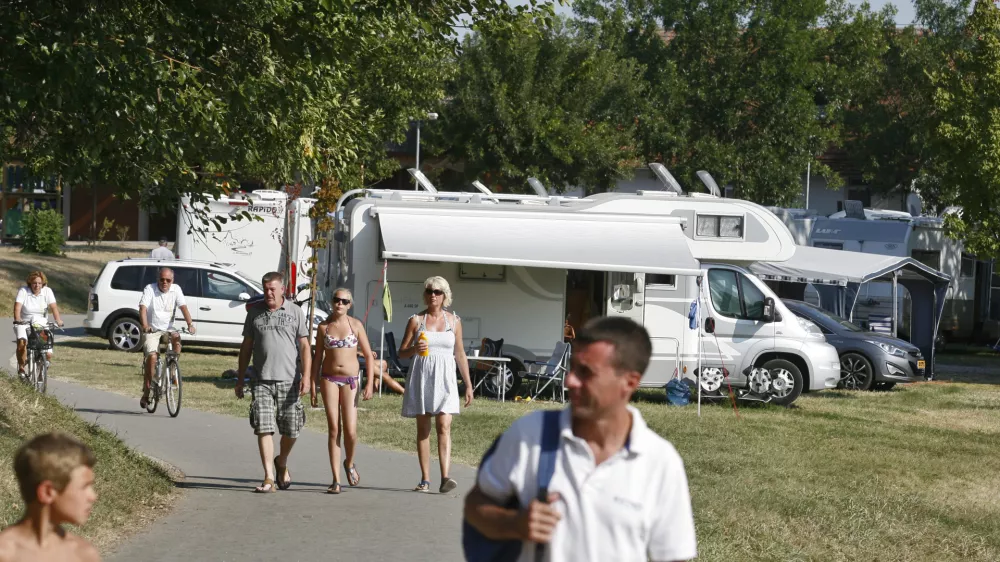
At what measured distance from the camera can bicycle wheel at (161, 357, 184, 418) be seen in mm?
14845

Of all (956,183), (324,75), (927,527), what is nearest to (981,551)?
(927,527)

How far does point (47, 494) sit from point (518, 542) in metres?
1.29

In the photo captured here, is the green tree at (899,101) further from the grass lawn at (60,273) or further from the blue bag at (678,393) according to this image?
the blue bag at (678,393)

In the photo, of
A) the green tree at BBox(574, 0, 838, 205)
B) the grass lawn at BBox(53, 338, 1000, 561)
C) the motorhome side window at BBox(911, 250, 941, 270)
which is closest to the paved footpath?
the grass lawn at BBox(53, 338, 1000, 561)

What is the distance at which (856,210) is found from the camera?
31.0m

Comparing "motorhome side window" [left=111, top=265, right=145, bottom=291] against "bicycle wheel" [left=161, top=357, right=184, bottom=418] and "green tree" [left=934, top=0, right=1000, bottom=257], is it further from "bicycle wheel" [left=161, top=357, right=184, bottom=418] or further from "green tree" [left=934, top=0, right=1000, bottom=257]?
"green tree" [left=934, top=0, right=1000, bottom=257]

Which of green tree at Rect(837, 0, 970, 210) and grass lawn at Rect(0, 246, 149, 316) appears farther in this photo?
green tree at Rect(837, 0, 970, 210)

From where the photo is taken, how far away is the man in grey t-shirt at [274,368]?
401 inches

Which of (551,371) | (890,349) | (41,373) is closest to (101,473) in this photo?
(41,373)

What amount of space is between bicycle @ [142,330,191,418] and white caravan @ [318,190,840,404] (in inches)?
153

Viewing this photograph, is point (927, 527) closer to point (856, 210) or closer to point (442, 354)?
point (442, 354)

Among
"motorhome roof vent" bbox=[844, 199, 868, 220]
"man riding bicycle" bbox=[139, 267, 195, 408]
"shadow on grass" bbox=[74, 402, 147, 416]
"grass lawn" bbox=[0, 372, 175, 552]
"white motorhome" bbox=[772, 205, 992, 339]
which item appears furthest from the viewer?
"motorhome roof vent" bbox=[844, 199, 868, 220]

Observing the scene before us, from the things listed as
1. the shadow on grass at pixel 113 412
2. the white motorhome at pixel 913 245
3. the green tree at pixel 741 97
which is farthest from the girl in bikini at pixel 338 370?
the green tree at pixel 741 97

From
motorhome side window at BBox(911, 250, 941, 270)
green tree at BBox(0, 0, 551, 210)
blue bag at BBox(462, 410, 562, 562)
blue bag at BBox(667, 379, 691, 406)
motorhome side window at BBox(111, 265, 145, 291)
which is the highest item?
green tree at BBox(0, 0, 551, 210)
